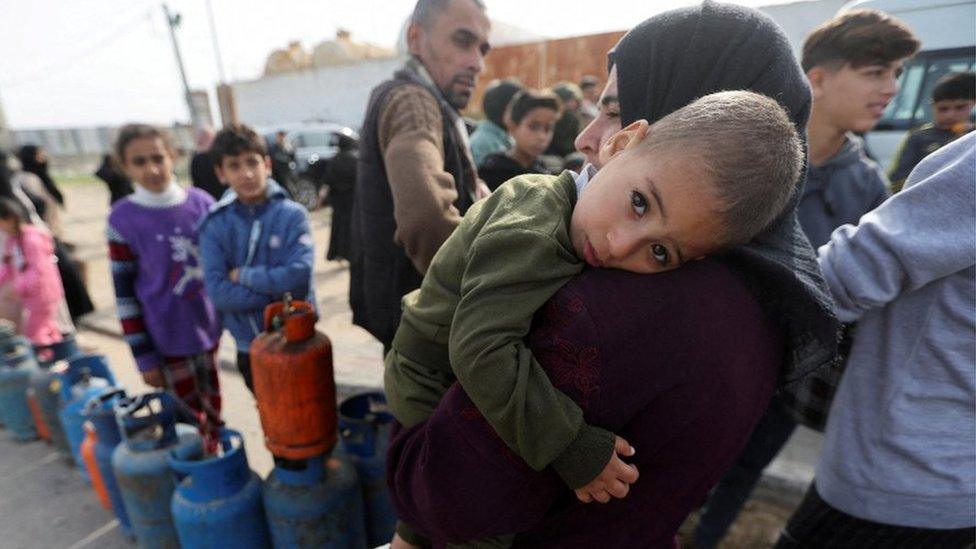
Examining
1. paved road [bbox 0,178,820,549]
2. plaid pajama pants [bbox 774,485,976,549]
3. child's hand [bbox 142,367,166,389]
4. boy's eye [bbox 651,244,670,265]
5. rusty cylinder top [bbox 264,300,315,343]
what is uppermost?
boy's eye [bbox 651,244,670,265]

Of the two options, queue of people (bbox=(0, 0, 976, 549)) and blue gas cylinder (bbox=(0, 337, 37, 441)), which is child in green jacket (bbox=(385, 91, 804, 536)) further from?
blue gas cylinder (bbox=(0, 337, 37, 441))

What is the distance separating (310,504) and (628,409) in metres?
1.52

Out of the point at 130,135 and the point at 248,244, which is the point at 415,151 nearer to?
the point at 248,244

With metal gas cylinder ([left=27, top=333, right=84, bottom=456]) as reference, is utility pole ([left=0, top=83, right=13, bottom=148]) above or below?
above

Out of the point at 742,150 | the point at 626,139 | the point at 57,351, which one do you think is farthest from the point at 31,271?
the point at 742,150

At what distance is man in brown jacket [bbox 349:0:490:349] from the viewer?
1546 millimetres

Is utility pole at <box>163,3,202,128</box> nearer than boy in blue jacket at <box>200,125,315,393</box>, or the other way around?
boy in blue jacket at <box>200,125,315,393</box>

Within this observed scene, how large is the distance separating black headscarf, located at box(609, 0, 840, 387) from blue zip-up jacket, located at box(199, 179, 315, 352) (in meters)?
1.91

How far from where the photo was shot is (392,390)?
1.09 metres

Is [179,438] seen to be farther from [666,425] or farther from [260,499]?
[666,425]

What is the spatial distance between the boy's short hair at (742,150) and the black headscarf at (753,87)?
0.31 feet

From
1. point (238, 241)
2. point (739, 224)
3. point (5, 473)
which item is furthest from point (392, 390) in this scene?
point (5, 473)

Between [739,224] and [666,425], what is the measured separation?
1.09 ft

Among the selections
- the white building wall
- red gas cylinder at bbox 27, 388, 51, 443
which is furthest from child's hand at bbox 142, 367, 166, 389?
the white building wall
